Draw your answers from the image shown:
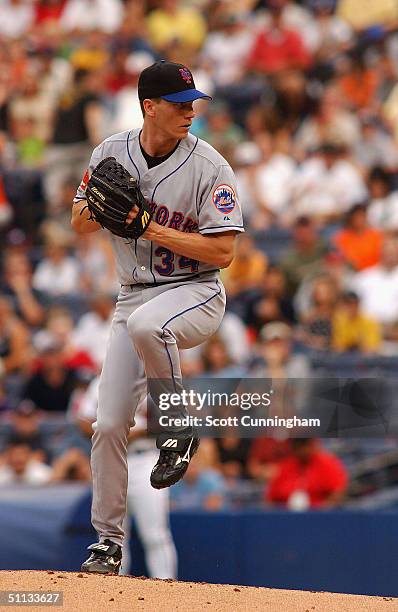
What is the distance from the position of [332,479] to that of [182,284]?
137 inches

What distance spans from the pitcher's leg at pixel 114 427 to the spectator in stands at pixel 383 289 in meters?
4.65

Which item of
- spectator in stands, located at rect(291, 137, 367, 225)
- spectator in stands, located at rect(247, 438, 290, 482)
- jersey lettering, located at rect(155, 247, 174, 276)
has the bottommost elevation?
jersey lettering, located at rect(155, 247, 174, 276)

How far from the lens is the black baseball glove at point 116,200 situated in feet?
17.3

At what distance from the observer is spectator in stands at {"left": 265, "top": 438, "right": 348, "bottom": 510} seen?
864 centimetres

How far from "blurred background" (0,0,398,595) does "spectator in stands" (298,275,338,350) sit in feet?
0.07

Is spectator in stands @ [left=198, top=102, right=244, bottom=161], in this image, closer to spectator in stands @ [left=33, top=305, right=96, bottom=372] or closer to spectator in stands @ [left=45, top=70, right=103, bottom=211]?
spectator in stands @ [left=45, top=70, right=103, bottom=211]

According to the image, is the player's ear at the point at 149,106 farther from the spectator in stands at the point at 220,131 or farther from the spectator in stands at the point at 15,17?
the spectator in stands at the point at 15,17

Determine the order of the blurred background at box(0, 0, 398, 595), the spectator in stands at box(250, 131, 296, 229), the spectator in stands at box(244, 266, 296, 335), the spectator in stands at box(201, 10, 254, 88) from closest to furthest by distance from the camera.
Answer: the blurred background at box(0, 0, 398, 595) → the spectator in stands at box(244, 266, 296, 335) → the spectator in stands at box(250, 131, 296, 229) → the spectator in stands at box(201, 10, 254, 88)

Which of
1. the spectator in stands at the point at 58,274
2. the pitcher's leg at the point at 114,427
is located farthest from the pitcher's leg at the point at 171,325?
the spectator in stands at the point at 58,274

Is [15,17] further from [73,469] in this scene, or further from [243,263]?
[73,469]

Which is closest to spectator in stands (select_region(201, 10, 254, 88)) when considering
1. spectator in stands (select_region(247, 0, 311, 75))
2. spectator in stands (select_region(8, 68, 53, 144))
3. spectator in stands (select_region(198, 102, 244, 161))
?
spectator in stands (select_region(247, 0, 311, 75))

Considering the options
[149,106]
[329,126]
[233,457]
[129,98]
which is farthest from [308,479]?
[129,98]

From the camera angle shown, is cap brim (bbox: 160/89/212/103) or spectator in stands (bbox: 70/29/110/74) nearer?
cap brim (bbox: 160/89/212/103)

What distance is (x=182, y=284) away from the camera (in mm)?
5605
